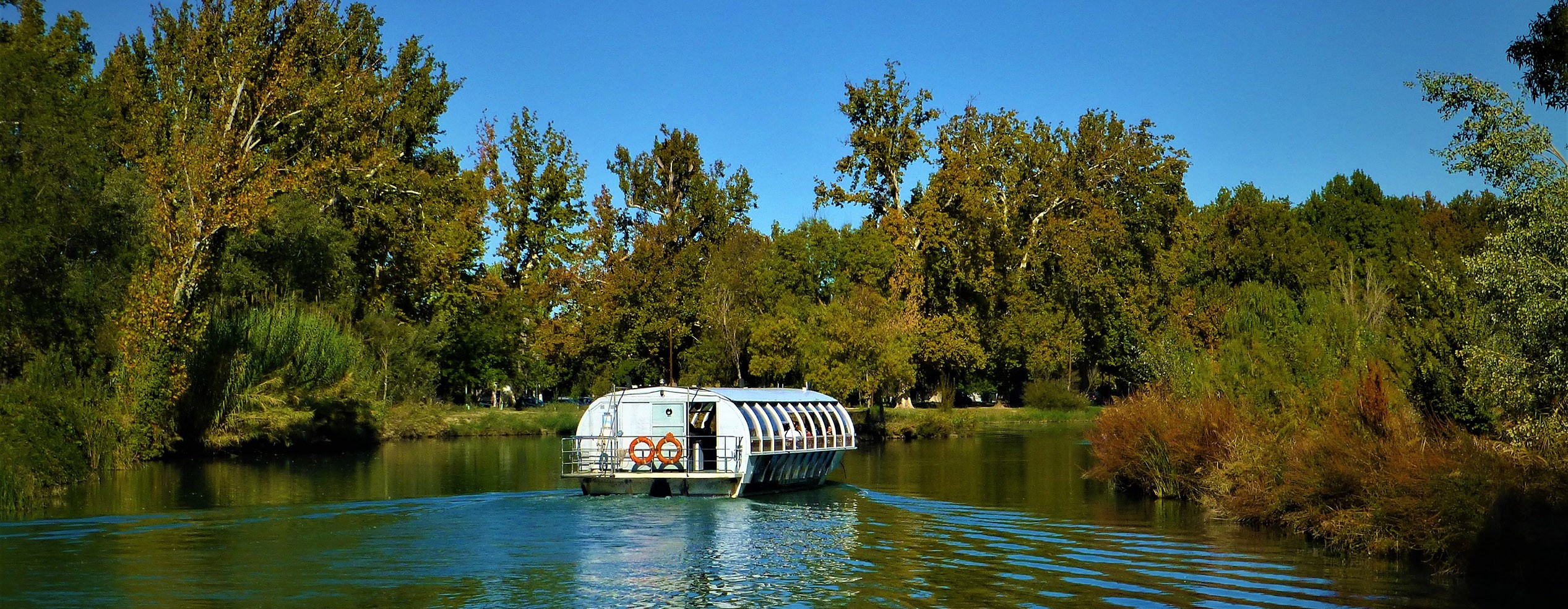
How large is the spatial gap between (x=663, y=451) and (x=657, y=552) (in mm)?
10154

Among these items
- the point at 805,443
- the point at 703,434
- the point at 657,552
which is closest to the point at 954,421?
the point at 805,443

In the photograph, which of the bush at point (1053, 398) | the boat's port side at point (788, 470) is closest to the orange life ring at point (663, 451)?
the boat's port side at point (788, 470)

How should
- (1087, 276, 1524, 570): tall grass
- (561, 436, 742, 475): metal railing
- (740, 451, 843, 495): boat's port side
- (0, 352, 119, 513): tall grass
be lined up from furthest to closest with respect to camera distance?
1. (740, 451, 843, 495): boat's port side
2. (561, 436, 742, 475): metal railing
3. (0, 352, 119, 513): tall grass
4. (1087, 276, 1524, 570): tall grass

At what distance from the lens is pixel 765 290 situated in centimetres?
7912

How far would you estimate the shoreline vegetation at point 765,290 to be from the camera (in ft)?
84.9

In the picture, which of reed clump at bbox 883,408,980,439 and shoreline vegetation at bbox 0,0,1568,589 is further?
reed clump at bbox 883,408,980,439

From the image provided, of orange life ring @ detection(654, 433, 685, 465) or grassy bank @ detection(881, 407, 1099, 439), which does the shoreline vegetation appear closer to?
grassy bank @ detection(881, 407, 1099, 439)

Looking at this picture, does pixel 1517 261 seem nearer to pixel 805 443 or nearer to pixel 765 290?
pixel 805 443

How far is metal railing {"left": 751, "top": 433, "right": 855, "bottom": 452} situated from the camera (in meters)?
35.8

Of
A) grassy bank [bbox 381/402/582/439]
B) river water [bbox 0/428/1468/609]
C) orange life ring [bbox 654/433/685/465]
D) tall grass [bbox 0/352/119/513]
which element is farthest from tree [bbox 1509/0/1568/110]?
grassy bank [bbox 381/402/582/439]

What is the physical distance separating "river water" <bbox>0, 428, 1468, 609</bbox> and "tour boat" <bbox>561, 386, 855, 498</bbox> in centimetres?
86

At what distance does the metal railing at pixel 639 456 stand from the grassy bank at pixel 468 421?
32.9 metres

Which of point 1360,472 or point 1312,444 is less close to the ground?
point 1312,444

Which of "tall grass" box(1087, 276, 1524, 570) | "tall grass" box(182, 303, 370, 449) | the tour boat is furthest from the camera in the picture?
"tall grass" box(182, 303, 370, 449)
